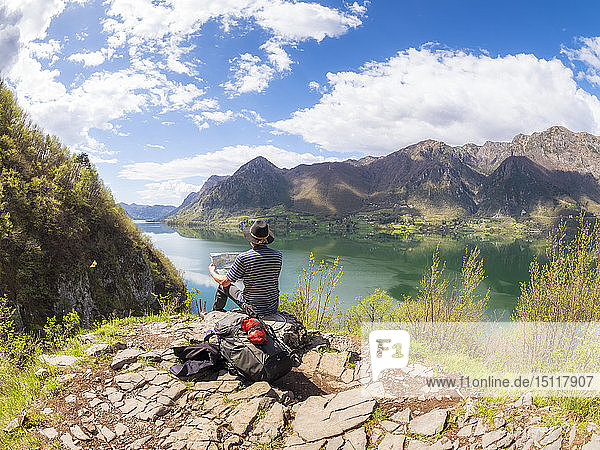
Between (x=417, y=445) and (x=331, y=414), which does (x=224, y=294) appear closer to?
(x=331, y=414)

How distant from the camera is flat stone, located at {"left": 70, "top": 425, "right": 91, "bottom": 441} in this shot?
425 centimetres

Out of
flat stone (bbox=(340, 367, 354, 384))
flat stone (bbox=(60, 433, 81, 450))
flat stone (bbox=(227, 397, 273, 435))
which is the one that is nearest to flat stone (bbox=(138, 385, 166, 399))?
flat stone (bbox=(60, 433, 81, 450))

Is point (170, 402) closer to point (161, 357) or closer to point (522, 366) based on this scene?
point (161, 357)

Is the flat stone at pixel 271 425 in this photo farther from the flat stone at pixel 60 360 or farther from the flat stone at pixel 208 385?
the flat stone at pixel 60 360

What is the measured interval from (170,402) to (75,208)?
22564 millimetres

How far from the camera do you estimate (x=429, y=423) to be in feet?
14.8

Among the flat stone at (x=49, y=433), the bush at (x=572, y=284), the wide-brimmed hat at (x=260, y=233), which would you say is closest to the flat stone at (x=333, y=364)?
the wide-brimmed hat at (x=260, y=233)

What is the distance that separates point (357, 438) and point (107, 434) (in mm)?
3124

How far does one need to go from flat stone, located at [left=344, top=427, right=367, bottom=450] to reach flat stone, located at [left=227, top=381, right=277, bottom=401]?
1.28 meters

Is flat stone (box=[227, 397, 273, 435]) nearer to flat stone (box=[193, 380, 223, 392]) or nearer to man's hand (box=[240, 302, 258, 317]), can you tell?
flat stone (box=[193, 380, 223, 392])

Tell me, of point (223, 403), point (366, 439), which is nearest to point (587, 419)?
point (366, 439)

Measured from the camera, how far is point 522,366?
6387mm

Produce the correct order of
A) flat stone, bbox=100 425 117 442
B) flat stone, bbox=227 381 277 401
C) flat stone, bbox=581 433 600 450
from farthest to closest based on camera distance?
1. flat stone, bbox=227 381 277 401
2. flat stone, bbox=100 425 117 442
3. flat stone, bbox=581 433 600 450

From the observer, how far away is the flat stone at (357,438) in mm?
4248
